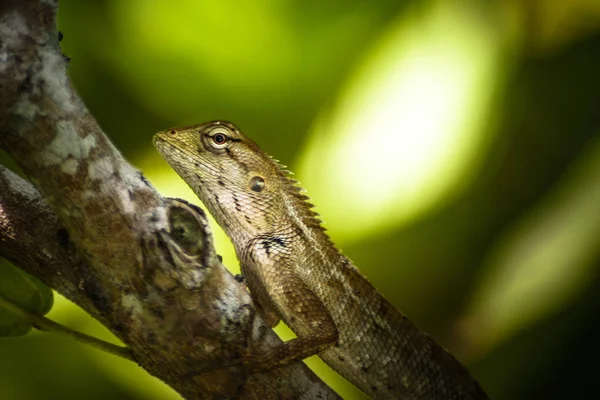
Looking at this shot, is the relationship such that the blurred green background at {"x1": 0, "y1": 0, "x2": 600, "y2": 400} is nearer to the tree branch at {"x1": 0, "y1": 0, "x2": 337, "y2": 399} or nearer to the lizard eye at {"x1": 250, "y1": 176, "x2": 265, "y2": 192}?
the lizard eye at {"x1": 250, "y1": 176, "x2": 265, "y2": 192}

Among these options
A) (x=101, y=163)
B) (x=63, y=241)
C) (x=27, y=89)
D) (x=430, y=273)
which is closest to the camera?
(x=27, y=89)

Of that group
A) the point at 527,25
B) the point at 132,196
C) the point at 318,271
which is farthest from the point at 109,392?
the point at 527,25

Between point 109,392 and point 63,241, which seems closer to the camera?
point 63,241

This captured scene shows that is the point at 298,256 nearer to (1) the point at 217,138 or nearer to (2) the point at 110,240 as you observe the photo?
(1) the point at 217,138

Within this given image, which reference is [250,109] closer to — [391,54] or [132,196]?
[391,54]

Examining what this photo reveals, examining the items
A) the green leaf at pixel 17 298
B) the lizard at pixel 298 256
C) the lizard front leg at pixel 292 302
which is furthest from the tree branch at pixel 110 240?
the lizard at pixel 298 256

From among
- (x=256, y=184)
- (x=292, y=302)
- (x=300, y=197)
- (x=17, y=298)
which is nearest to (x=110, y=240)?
(x=17, y=298)

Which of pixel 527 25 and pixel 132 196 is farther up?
pixel 527 25
